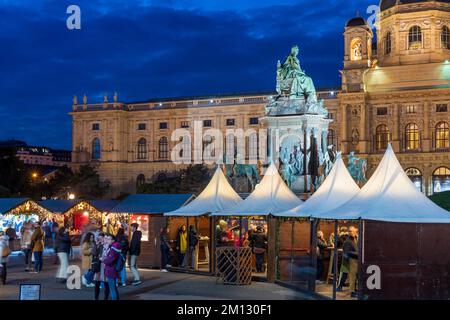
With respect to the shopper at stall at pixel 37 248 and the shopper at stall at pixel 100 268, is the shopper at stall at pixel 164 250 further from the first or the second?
the shopper at stall at pixel 100 268

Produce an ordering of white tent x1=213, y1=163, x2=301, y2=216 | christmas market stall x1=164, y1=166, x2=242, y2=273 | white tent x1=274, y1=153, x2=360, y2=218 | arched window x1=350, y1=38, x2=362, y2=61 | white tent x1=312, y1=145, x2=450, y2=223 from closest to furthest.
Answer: white tent x1=312, y1=145, x2=450, y2=223
white tent x1=274, y1=153, x2=360, y2=218
white tent x1=213, y1=163, x2=301, y2=216
christmas market stall x1=164, y1=166, x2=242, y2=273
arched window x1=350, y1=38, x2=362, y2=61

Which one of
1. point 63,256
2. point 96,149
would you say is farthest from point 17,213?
point 96,149

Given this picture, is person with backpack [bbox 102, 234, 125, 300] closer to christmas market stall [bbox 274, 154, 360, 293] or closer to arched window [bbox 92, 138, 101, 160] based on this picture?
christmas market stall [bbox 274, 154, 360, 293]

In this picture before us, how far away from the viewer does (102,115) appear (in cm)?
9738

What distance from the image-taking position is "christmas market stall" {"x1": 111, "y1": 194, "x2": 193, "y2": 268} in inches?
1079

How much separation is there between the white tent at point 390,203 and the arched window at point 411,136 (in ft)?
199

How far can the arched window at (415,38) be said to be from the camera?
79500 millimetres

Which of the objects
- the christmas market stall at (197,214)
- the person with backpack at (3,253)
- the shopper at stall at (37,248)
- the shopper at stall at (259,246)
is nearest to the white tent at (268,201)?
the shopper at stall at (259,246)

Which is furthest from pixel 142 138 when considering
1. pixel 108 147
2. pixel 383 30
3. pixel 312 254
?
pixel 312 254

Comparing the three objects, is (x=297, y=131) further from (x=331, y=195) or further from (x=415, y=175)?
(x=415, y=175)

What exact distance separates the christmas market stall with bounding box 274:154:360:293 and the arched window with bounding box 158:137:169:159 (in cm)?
7333

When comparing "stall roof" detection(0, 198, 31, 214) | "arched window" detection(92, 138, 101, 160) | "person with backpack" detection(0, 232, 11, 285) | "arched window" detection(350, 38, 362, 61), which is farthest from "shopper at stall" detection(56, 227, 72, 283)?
"arched window" detection(92, 138, 101, 160)

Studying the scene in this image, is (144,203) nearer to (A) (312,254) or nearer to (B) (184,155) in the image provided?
(A) (312,254)
